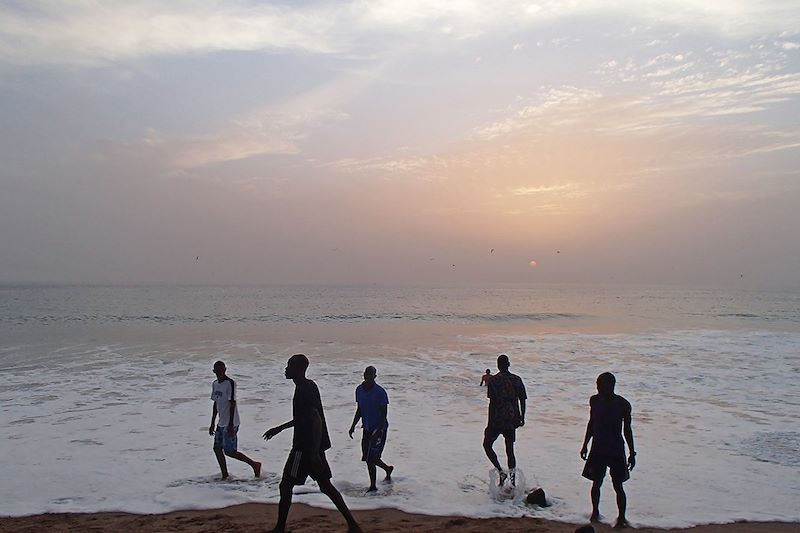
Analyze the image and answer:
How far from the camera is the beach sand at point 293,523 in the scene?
6414 millimetres

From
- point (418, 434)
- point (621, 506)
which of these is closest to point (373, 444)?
point (621, 506)

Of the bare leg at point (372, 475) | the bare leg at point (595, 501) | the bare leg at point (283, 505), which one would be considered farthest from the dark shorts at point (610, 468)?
the bare leg at point (283, 505)

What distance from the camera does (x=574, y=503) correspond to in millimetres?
7410

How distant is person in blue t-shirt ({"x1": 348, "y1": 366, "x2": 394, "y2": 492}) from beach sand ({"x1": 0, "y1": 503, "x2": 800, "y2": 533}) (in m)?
0.85

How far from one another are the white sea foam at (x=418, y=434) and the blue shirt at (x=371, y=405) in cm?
92

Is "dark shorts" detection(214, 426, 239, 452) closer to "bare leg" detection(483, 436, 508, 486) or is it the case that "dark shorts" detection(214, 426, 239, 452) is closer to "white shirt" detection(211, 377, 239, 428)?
"white shirt" detection(211, 377, 239, 428)

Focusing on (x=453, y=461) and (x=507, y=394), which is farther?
(x=453, y=461)

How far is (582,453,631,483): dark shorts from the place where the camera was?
651 cm

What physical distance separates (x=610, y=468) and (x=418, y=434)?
17.3ft

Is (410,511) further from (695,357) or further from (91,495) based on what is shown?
(695,357)

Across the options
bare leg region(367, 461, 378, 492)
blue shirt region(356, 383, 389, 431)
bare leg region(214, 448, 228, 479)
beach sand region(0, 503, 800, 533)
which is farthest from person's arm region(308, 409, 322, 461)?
bare leg region(214, 448, 228, 479)

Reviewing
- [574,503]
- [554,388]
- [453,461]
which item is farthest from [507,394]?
[554,388]

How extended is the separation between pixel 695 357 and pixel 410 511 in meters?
20.8

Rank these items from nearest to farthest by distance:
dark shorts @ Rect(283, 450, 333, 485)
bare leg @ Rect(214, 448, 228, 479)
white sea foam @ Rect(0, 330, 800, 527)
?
1. dark shorts @ Rect(283, 450, 333, 485)
2. white sea foam @ Rect(0, 330, 800, 527)
3. bare leg @ Rect(214, 448, 228, 479)
